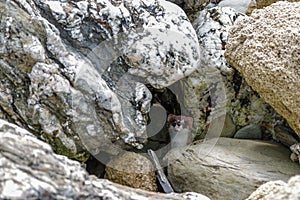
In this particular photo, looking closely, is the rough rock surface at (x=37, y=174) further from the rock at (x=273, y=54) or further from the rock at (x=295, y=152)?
the rock at (x=295, y=152)

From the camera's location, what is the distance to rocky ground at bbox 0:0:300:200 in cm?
138

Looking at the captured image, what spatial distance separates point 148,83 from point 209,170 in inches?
14.2

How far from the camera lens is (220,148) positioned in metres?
1.64

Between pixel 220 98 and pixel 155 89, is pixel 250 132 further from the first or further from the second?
pixel 155 89

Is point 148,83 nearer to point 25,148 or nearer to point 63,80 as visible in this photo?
point 63,80

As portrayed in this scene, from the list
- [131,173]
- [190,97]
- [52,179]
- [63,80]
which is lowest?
[131,173]

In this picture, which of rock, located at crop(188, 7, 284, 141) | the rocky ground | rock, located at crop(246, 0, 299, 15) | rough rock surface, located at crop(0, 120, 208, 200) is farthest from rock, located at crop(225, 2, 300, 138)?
rough rock surface, located at crop(0, 120, 208, 200)

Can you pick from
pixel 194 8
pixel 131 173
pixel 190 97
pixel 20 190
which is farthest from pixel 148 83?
pixel 20 190

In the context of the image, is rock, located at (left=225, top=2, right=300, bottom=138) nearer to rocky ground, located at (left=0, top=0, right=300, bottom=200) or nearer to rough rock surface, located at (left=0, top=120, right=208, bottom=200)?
rocky ground, located at (left=0, top=0, right=300, bottom=200)

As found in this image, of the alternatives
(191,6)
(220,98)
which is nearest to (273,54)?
(220,98)

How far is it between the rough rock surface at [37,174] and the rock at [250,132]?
955mm

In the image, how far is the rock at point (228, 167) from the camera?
4.88 feet

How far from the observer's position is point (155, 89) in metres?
1.61

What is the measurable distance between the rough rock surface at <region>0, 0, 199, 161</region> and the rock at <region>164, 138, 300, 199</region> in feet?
0.59
